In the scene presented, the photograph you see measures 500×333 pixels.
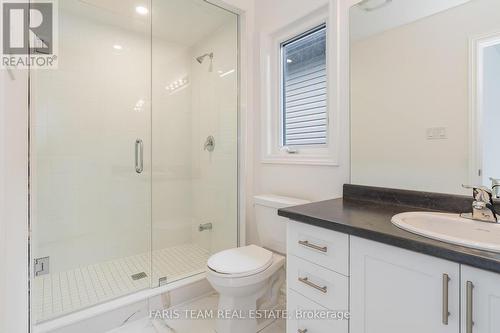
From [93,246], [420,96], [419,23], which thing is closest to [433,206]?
[420,96]

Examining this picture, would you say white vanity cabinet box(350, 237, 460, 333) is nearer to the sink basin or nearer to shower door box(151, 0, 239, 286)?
the sink basin

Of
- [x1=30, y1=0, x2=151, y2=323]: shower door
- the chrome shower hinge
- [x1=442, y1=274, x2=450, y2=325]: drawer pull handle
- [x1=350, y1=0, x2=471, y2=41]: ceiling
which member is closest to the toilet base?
[x1=30, y1=0, x2=151, y2=323]: shower door

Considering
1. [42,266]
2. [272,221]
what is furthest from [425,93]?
[42,266]

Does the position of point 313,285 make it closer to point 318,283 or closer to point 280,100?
point 318,283

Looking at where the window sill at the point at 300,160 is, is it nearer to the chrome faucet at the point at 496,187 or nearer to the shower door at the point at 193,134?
the shower door at the point at 193,134

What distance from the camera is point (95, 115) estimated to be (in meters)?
2.27

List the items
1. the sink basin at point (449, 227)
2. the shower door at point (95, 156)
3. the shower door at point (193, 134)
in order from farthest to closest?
the shower door at point (193, 134) < the shower door at point (95, 156) < the sink basin at point (449, 227)

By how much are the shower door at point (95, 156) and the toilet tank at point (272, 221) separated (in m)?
0.94

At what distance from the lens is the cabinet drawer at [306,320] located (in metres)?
0.97

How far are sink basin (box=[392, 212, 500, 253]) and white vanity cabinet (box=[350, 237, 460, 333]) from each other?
0.10 m

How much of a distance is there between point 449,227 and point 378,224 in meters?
0.32

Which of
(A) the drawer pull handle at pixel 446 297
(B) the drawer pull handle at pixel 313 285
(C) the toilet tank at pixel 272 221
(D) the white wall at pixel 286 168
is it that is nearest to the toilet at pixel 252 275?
(C) the toilet tank at pixel 272 221

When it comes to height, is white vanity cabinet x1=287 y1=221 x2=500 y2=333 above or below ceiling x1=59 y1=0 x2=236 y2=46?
below

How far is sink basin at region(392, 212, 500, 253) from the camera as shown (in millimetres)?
819
